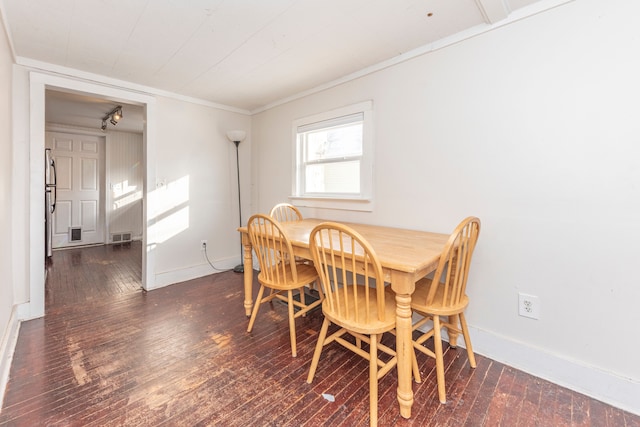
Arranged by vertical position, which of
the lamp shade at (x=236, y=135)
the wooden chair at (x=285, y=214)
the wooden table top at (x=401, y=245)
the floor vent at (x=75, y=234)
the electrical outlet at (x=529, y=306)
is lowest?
the electrical outlet at (x=529, y=306)

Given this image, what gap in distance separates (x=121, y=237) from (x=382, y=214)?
5.41 metres

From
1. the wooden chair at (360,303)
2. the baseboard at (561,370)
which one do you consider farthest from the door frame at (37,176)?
the baseboard at (561,370)

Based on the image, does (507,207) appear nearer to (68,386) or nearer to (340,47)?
(340,47)

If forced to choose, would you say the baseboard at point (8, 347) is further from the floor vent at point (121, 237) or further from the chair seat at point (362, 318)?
the floor vent at point (121, 237)

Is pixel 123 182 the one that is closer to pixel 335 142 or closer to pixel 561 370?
pixel 335 142

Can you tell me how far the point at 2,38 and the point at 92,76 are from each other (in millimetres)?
848

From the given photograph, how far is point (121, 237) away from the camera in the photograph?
18.0 feet

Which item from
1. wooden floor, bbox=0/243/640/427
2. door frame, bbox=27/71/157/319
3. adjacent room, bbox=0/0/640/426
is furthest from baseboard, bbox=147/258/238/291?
door frame, bbox=27/71/157/319

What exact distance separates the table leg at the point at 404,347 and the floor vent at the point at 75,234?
237 inches

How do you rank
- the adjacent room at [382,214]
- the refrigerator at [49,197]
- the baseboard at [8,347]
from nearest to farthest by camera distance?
the adjacent room at [382,214], the baseboard at [8,347], the refrigerator at [49,197]

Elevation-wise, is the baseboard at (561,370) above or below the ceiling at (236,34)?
below

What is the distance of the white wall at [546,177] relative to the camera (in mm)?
1414

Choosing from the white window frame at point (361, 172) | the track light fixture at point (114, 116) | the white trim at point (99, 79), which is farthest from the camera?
the track light fixture at point (114, 116)

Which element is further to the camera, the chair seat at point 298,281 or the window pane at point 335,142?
the window pane at point 335,142
